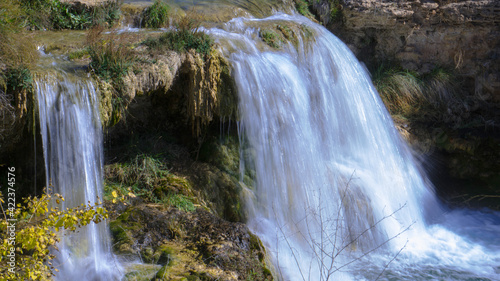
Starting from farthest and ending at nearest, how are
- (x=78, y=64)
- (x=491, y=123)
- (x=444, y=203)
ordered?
(x=491, y=123) → (x=444, y=203) → (x=78, y=64)

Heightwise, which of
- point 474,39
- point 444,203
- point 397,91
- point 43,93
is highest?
point 474,39

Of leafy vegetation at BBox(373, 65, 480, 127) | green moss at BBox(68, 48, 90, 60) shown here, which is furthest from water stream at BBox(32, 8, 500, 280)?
leafy vegetation at BBox(373, 65, 480, 127)

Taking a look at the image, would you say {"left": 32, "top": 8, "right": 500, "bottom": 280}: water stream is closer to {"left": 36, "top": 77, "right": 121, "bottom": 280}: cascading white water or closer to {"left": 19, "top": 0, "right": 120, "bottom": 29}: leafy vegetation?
{"left": 36, "top": 77, "right": 121, "bottom": 280}: cascading white water

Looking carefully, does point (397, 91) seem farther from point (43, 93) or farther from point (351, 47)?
point (43, 93)

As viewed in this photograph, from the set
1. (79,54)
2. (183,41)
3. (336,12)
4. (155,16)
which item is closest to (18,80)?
(79,54)

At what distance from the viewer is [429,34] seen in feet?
32.6

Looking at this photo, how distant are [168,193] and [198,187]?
0.54 metres

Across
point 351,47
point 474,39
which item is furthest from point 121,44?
point 474,39

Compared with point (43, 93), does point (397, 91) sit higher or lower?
higher

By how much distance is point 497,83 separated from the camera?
9.71 m

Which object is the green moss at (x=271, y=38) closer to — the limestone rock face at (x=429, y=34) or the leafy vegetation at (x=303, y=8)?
the leafy vegetation at (x=303, y=8)

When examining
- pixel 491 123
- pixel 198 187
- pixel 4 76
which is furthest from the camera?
pixel 491 123

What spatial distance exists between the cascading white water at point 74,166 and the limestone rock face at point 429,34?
6761 mm

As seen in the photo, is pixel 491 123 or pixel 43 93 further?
pixel 491 123
